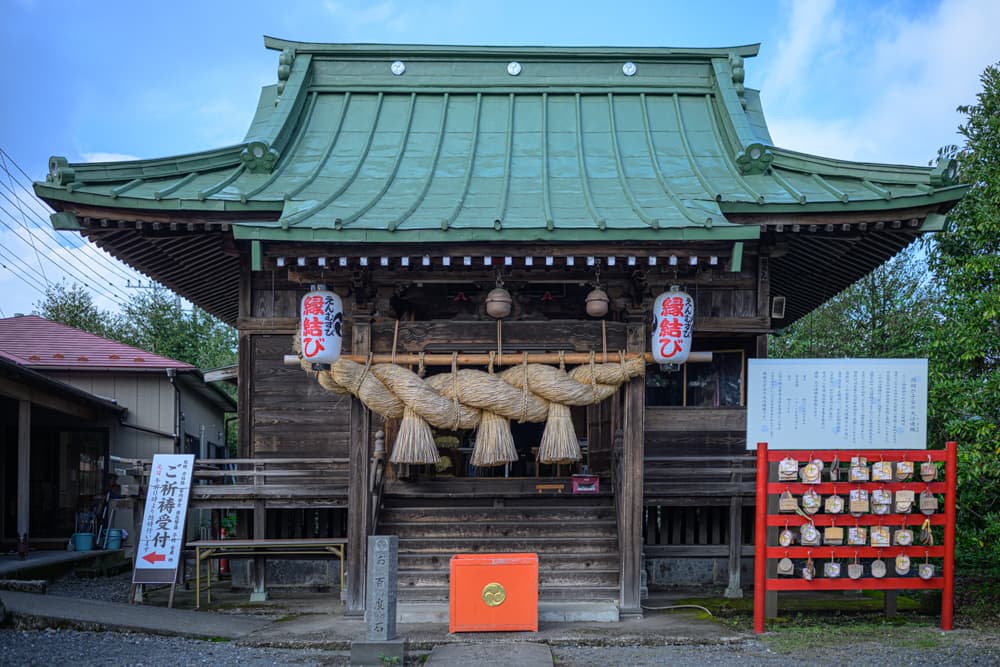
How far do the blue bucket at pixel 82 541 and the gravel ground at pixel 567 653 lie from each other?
25.0 feet

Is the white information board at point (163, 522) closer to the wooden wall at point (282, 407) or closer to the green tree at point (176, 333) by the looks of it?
the wooden wall at point (282, 407)

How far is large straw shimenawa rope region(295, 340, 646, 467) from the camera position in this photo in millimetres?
9102

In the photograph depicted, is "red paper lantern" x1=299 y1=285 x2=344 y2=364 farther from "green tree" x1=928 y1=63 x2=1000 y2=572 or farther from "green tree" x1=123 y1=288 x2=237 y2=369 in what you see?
"green tree" x1=123 y1=288 x2=237 y2=369

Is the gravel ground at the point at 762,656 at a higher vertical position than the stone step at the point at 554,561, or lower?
lower

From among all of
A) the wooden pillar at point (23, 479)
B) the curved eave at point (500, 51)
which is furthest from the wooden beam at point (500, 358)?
the wooden pillar at point (23, 479)

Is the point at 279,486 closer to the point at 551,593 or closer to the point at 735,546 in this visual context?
the point at 551,593

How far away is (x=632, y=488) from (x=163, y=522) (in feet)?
17.6

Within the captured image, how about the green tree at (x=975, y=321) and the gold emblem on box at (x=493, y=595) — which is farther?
the green tree at (x=975, y=321)

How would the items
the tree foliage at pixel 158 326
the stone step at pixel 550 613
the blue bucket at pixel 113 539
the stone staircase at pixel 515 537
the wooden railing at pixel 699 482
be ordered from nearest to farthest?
the stone step at pixel 550 613
the stone staircase at pixel 515 537
the wooden railing at pixel 699 482
the blue bucket at pixel 113 539
the tree foliage at pixel 158 326

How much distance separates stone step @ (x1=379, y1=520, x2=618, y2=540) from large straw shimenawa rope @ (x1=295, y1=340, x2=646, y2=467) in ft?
3.97

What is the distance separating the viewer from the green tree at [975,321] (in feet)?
30.5

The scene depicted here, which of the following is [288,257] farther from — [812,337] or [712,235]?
[812,337]

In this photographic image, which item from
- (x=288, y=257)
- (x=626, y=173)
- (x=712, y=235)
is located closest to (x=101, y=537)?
(x=288, y=257)

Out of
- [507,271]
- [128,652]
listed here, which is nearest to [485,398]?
[507,271]
